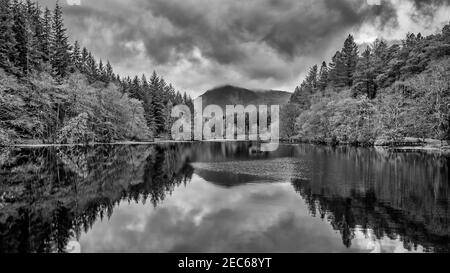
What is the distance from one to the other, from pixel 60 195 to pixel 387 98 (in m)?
64.0

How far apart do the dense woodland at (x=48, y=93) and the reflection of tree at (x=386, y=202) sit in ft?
120

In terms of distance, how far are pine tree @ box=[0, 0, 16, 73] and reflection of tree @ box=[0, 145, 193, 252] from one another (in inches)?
993

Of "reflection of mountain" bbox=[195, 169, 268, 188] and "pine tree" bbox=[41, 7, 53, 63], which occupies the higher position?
"pine tree" bbox=[41, 7, 53, 63]

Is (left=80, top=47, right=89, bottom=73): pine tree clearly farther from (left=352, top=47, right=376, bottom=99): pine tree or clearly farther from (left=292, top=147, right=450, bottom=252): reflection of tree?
(left=292, top=147, right=450, bottom=252): reflection of tree

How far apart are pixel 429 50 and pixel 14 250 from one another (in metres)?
76.4

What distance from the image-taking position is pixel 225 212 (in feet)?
52.0

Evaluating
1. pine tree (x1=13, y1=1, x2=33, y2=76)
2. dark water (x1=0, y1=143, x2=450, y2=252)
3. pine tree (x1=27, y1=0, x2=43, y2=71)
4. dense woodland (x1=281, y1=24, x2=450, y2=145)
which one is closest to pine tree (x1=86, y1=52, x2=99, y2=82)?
pine tree (x1=27, y1=0, x2=43, y2=71)

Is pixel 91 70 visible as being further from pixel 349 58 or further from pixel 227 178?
pixel 227 178

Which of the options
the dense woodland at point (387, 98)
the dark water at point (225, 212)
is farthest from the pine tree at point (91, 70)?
the dark water at point (225, 212)

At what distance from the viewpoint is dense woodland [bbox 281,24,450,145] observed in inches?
2015

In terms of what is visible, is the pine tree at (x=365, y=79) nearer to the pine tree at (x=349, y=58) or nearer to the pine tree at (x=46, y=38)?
the pine tree at (x=349, y=58)

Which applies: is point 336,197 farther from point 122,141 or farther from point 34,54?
point 122,141

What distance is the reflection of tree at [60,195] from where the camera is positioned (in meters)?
11.2
